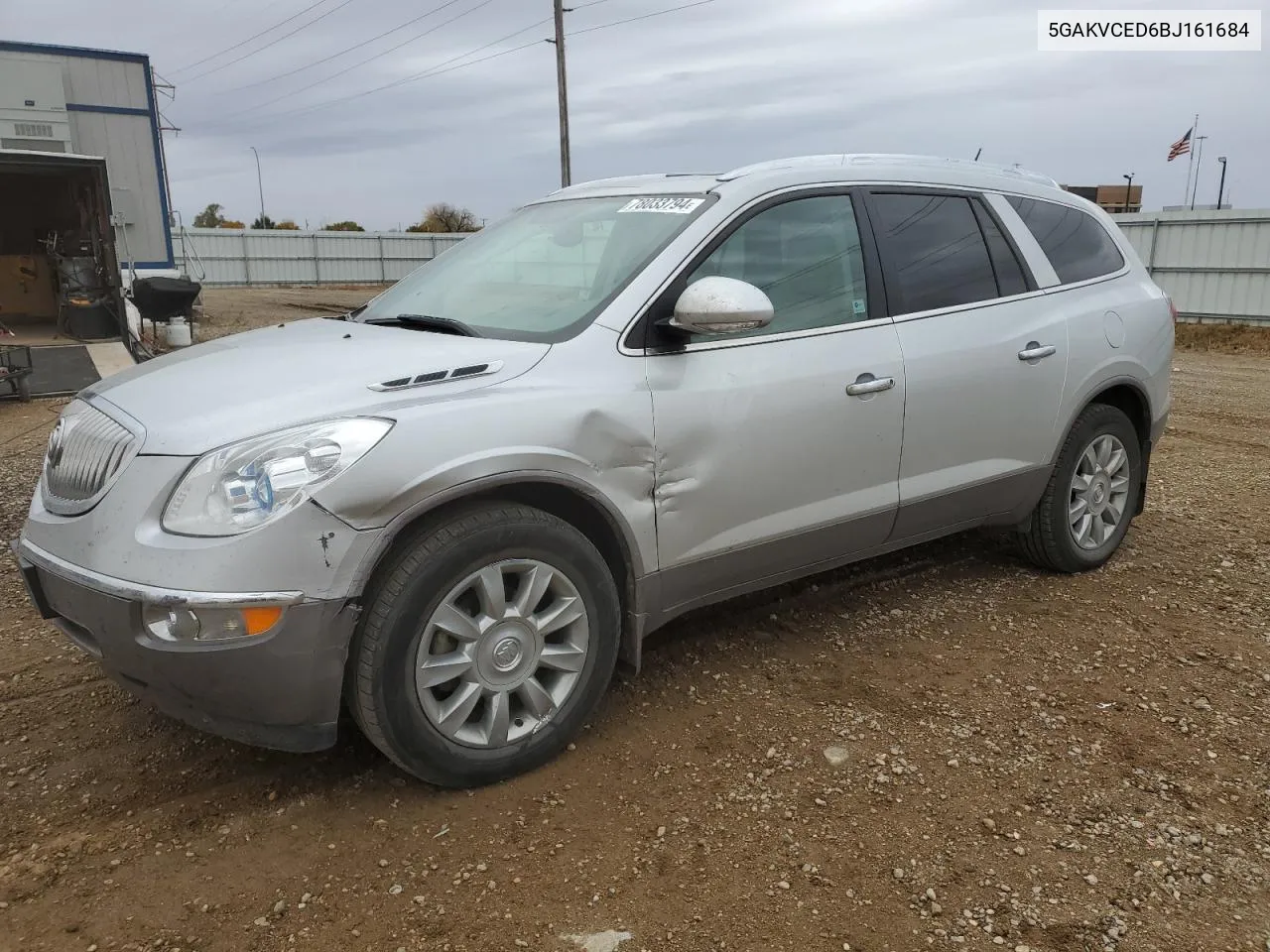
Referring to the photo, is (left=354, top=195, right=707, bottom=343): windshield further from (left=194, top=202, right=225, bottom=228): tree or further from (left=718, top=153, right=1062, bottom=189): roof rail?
(left=194, top=202, right=225, bottom=228): tree

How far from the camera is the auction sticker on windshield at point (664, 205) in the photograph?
335 centimetres

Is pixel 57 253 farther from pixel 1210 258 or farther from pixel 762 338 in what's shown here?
pixel 1210 258

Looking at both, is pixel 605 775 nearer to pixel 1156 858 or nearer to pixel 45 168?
pixel 1156 858

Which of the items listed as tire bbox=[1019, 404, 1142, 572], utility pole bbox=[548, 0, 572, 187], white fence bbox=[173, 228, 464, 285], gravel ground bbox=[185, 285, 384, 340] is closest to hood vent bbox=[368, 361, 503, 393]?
tire bbox=[1019, 404, 1142, 572]

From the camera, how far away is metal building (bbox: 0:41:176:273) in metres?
15.3

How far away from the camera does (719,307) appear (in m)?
2.92

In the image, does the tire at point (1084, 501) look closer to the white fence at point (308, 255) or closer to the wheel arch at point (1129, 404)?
the wheel arch at point (1129, 404)

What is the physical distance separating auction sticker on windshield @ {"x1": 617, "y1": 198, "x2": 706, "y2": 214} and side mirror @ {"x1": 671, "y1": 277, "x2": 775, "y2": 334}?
1.49ft

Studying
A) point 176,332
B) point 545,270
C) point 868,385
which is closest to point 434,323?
point 545,270

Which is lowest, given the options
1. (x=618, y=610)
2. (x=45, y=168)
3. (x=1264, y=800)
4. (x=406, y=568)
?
(x=1264, y=800)

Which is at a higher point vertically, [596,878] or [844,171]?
[844,171]

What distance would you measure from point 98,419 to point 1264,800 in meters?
3.59

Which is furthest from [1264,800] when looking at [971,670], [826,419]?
[826,419]

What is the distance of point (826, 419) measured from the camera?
339cm
